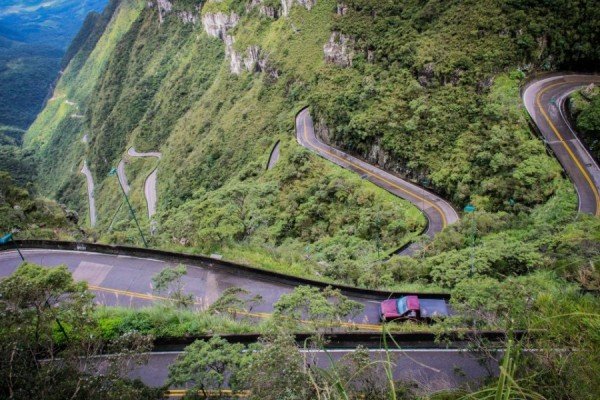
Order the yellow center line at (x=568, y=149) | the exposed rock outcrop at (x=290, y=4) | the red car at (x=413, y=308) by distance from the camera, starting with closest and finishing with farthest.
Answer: the red car at (x=413, y=308), the yellow center line at (x=568, y=149), the exposed rock outcrop at (x=290, y=4)

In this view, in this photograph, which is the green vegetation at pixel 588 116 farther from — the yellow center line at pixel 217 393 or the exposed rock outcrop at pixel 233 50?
the exposed rock outcrop at pixel 233 50

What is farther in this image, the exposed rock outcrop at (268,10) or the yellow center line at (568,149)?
the exposed rock outcrop at (268,10)

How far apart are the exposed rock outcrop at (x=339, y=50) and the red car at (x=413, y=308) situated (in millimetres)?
53787

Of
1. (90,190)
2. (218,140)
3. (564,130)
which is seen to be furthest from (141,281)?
(90,190)

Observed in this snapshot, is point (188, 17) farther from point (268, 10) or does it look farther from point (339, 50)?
point (339, 50)

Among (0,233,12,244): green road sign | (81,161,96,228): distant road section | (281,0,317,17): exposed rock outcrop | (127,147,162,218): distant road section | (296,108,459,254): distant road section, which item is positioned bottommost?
(81,161,96,228): distant road section

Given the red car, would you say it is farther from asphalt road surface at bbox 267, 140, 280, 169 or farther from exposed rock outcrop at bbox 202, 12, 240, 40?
exposed rock outcrop at bbox 202, 12, 240, 40

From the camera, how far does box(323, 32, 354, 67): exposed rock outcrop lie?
2623 inches

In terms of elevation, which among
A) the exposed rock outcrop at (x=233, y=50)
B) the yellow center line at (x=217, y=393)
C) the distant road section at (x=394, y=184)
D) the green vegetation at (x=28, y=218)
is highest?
the exposed rock outcrop at (x=233, y=50)

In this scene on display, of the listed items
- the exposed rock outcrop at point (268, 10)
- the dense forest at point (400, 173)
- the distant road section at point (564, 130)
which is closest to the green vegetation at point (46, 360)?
the dense forest at point (400, 173)

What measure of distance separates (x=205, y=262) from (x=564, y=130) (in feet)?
114

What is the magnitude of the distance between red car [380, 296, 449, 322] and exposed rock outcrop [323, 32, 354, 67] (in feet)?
176

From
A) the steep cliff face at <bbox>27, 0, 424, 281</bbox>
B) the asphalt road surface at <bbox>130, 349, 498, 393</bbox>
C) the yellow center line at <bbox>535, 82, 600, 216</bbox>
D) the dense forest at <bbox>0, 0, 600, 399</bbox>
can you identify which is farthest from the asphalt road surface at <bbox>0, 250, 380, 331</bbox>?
the yellow center line at <bbox>535, 82, 600, 216</bbox>

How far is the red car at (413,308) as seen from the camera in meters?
18.3
